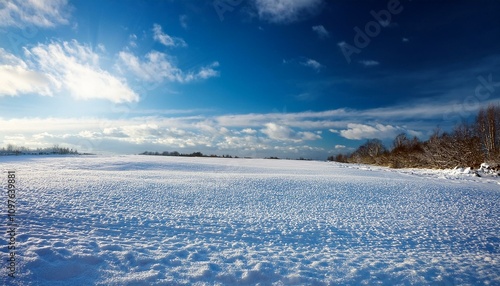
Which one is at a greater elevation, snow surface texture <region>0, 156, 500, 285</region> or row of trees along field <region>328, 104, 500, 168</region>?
row of trees along field <region>328, 104, 500, 168</region>

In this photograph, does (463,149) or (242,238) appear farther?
(463,149)

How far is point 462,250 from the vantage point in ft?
25.9

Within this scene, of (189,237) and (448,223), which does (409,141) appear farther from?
(189,237)

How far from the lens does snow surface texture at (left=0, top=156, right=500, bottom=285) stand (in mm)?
5812

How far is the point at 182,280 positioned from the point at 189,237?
2.55 meters

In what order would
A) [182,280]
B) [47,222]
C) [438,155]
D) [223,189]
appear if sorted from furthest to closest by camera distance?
[438,155] < [223,189] < [47,222] < [182,280]

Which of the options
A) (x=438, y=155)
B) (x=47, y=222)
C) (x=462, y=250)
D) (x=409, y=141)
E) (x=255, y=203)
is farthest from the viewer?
(x=409, y=141)

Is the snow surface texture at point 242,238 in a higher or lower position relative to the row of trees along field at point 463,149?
lower

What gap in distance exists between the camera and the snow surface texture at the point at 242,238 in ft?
19.1

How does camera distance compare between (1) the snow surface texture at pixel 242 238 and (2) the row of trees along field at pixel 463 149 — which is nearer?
(1) the snow surface texture at pixel 242 238

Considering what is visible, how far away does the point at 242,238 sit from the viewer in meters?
8.16

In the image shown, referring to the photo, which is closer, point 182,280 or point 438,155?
point 182,280

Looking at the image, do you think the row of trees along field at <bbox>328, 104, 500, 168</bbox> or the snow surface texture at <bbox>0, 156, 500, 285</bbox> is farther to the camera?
the row of trees along field at <bbox>328, 104, 500, 168</bbox>

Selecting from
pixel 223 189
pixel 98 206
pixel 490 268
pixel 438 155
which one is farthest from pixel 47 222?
pixel 438 155
